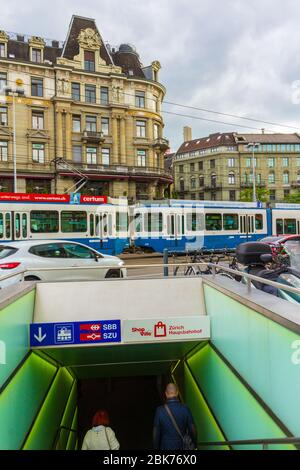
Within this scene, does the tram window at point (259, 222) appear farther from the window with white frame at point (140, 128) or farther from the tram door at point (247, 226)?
the window with white frame at point (140, 128)

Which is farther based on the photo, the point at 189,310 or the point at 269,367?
the point at 189,310

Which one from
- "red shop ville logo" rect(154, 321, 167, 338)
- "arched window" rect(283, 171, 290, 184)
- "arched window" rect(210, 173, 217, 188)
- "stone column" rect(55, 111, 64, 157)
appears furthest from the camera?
"arched window" rect(283, 171, 290, 184)

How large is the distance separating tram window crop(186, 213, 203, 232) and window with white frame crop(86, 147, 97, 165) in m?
22.8

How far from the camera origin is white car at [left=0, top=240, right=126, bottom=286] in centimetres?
988

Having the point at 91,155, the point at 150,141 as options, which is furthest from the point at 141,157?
the point at 91,155

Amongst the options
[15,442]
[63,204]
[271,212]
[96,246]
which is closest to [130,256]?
[96,246]

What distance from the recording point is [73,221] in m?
20.4

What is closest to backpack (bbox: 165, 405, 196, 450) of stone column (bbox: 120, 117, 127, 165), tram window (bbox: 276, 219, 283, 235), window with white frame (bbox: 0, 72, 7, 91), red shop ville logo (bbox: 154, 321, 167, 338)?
red shop ville logo (bbox: 154, 321, 167, 338)

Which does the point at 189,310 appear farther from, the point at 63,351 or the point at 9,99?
Answer: the point at 9,99

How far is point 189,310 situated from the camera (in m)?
6.80

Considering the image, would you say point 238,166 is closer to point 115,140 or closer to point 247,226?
point 115,140

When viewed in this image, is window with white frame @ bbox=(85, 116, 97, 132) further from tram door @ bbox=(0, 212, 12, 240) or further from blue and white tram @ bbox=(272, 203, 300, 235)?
tram door @ bbox=(0, 212, 12, 240)

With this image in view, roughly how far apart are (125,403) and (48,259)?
634 centimetres
